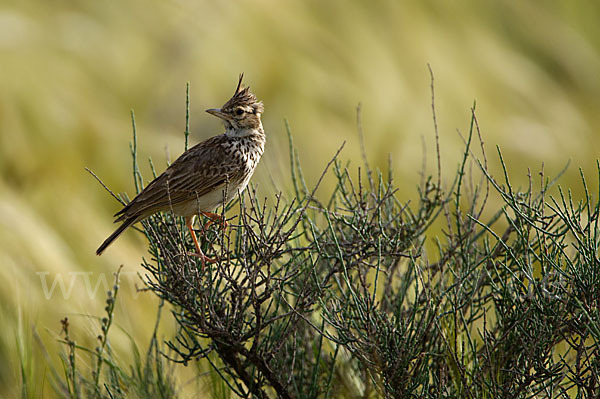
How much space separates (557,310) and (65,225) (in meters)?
2.80

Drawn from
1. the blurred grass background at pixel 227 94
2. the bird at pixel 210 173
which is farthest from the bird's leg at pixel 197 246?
the blurred grass background at pixel 227 94

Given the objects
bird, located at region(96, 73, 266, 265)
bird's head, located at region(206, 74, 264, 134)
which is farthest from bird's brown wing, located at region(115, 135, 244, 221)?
bird's head, located at region(206, 74, 264, 134)

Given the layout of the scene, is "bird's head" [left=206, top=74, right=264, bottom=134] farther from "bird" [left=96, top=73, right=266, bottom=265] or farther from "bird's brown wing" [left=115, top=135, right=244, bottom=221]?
"bird's brown wing" [left=115, top=135, right=244, bottom=221]

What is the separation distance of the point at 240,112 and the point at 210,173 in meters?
0.26

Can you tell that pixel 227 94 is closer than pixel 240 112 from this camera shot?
No

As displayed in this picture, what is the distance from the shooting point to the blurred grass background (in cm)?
363

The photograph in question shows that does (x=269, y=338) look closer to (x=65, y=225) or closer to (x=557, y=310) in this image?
(x=557, y=310)

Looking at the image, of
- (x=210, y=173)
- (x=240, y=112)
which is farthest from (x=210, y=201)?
(x=240, y=112)

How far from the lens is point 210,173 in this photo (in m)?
2.35

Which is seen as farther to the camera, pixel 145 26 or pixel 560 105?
pixel 560 105

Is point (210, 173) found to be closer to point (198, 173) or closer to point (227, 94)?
point (198, 173)

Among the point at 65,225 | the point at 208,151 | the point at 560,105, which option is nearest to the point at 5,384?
the point at 208,151

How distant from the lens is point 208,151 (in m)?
2.42

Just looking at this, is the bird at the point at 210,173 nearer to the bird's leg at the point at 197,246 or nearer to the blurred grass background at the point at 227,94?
the bird's leg at the point at 197,246
